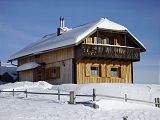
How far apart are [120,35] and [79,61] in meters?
6.27

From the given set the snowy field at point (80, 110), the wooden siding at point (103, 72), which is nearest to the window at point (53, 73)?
the wooden siding at point (103, 72)

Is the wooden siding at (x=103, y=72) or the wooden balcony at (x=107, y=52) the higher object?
the wooden balcony at (x=107, y=52)

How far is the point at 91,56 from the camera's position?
1289 inches

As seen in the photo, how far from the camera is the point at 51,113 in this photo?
18.1m

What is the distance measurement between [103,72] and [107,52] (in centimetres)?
214

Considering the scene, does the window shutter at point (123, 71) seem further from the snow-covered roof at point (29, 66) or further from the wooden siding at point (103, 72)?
the snow-covered roof at point (29, 66)

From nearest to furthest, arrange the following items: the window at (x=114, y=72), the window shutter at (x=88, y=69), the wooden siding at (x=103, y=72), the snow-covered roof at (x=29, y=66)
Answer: the wooden siding at (x=103, y=72)
the window shutter at (x=88, y=69)
the window at (x=114, y=72)
the snow-covered roof at (x=29, y=66)

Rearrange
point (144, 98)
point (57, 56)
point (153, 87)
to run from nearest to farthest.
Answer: point (144, 98) → point (153, 87) → point (57, 56)

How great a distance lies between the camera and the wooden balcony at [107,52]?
32.5 metres

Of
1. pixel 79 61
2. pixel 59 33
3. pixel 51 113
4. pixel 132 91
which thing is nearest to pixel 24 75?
pixel 59 33

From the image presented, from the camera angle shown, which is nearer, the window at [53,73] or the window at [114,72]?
the window at [114,72]

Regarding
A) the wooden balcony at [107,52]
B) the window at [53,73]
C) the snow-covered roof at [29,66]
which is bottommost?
the window at [53,73]

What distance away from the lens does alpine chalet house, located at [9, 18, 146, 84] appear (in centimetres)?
3331

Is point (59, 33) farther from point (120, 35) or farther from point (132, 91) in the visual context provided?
point (132, 91)
